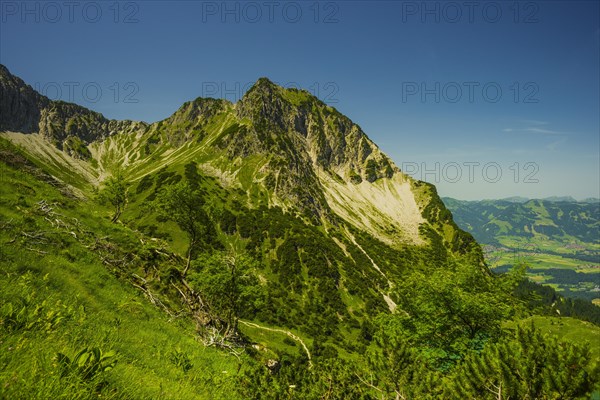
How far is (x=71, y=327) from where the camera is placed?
648 centimetres

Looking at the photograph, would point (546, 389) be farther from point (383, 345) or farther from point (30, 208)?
point (30, 208)

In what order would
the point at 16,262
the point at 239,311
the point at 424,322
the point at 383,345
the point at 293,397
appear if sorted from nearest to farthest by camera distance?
the point at 16,262
the point at 293,397
the point at 383,345
the point at 424,322
the point at 239,311

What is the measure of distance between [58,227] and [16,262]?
648cm

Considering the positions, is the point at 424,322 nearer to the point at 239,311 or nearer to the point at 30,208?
the point at 239,311

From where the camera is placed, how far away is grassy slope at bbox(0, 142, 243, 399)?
10.3ft

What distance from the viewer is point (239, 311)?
101 ft

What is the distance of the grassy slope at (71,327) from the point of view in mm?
3139

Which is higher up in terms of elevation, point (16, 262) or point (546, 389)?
point (16, 262)

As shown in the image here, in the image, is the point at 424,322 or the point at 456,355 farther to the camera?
the point at 424,322

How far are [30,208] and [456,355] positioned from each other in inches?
1145

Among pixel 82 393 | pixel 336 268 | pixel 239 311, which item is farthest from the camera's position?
pixel 336 268

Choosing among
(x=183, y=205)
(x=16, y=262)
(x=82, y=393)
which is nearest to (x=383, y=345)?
(x=82, y=393)

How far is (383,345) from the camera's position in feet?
43.0

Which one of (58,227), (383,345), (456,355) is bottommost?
(456,355)
